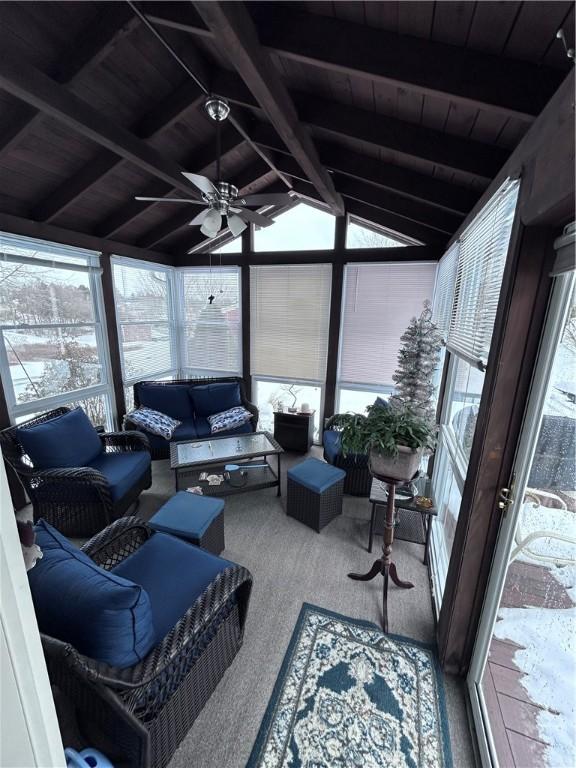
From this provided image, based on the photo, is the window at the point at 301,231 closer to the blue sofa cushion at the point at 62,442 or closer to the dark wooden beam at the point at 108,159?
the dark wooden beam at the point at 108,159

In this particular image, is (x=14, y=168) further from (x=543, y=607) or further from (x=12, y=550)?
(x=543, y=607)

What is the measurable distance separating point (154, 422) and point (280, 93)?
3.43 metres

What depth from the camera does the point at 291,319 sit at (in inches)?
183

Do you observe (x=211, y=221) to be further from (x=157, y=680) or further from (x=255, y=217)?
(x=157, y=680)

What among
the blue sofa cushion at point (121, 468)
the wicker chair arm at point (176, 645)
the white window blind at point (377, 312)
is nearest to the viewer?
the wicker chair arm at point (176, 645)

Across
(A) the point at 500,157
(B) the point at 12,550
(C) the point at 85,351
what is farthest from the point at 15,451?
(A) the point at 500,157

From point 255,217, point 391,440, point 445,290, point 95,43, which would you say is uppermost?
point 95,43

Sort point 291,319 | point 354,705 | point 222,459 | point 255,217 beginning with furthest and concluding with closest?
point 291,319 → point 222,459 → point 255,217 → point 354,705

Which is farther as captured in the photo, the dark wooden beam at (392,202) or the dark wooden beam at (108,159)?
the dark wooden beam at (392,202)

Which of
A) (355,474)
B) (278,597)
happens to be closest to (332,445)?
(355,474)

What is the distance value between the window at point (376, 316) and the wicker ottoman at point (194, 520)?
8.67 feet

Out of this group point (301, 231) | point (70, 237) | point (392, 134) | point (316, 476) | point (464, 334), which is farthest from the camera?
point (301, 231)

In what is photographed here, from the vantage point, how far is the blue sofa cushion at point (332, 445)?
11.6 ft

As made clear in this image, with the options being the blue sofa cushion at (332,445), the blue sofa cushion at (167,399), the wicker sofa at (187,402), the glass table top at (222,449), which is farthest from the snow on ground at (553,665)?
the blue sofa cushion at (167,399)
